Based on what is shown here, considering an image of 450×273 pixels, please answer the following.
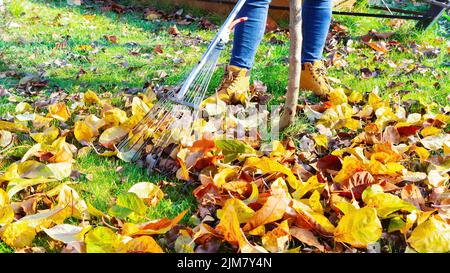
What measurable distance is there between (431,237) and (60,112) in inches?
70.5

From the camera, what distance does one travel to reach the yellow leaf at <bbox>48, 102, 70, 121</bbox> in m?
2.58

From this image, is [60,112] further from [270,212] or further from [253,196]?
[270,212]

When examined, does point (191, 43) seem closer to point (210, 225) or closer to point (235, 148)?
point (235, 148)

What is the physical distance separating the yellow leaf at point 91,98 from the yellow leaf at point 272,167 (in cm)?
116

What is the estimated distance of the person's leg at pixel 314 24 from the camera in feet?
9.20

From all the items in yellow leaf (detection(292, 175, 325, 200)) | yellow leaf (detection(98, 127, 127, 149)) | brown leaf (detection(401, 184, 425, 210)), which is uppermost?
brown leaf (detection(401, 184, 425, 210))

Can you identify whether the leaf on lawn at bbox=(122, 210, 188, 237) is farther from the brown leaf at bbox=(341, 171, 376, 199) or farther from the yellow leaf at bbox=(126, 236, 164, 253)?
the brown leaf at bbox=(341, 171, 376, 199)

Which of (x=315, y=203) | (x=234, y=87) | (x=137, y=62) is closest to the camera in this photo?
(x=315, y=203)

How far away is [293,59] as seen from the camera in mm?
2230

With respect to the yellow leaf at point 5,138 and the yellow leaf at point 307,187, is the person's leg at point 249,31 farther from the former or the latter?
the yellow leaf at point 5,138

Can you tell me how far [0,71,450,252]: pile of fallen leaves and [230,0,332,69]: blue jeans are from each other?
1.37 ft

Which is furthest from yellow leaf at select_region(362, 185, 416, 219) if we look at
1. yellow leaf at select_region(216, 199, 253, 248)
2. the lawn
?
the lawn

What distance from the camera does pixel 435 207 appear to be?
1.79m

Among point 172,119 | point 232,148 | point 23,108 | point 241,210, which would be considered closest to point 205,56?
point 172,119
